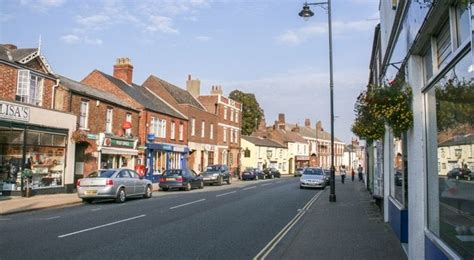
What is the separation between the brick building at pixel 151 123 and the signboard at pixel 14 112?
10.8 meters

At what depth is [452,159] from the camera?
5332 mm

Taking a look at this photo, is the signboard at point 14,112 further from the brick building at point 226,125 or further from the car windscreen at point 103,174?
the brick building at point 226,125

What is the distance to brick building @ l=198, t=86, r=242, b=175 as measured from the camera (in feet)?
179

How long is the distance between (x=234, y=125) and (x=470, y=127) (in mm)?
54958

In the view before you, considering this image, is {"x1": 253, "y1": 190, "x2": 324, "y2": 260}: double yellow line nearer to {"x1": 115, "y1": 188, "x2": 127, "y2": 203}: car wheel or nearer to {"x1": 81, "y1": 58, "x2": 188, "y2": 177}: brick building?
{"x1": 115, "y1": 188, "x2": 127, "y2": 203}: car wheel

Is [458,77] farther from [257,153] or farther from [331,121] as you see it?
[257,153]

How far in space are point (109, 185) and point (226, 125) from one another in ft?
124

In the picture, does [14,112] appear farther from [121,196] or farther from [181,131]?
[181,131]

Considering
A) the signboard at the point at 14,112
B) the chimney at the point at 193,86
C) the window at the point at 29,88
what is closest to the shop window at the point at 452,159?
the signboard at the point at 14,112

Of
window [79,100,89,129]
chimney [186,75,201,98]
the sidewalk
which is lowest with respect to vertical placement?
the sidewalk

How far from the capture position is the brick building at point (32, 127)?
20781mm

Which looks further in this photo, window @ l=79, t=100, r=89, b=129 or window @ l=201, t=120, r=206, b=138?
window @ l=201, t=120, r=206, b=138

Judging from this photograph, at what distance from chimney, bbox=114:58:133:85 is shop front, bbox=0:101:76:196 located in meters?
15.6

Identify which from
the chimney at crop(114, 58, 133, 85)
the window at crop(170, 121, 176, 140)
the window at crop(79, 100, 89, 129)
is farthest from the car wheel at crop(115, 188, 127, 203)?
the chimney at crop(114, 58, 133, 85)
